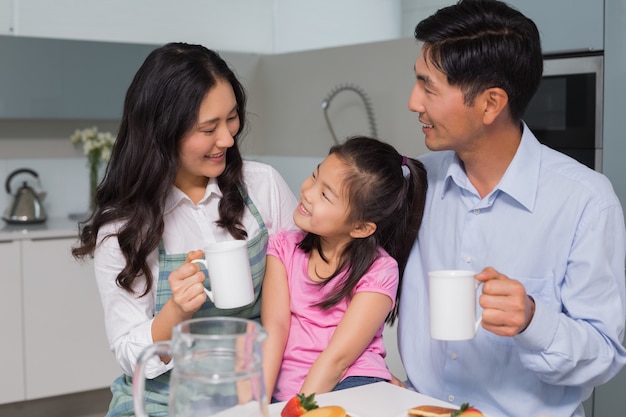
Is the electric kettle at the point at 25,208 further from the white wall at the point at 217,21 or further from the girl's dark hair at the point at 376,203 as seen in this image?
the girl's dark hair at the point at 376,203

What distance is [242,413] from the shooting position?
0.93 metres

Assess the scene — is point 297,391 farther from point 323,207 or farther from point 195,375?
point 195,375

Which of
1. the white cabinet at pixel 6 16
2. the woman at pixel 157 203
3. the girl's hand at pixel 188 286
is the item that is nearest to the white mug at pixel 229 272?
the girl's hand at pixel 188 286

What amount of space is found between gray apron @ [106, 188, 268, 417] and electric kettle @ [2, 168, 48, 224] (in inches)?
87.0

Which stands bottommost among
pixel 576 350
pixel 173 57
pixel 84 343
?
pixel 84 343

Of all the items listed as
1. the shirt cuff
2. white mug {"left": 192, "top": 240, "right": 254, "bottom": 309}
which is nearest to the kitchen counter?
white mug {"left": 192, "top": 240, "right": 254, "bottom": 309}

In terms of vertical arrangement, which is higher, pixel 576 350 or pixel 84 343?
pixel 576 350

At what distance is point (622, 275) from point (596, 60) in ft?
4.26

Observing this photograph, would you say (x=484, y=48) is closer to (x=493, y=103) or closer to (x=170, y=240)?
(x=493, y=103)

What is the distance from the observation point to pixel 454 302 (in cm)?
125

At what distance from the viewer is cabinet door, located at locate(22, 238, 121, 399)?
3662 millimetres

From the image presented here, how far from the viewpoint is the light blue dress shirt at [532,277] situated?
1.57 metres

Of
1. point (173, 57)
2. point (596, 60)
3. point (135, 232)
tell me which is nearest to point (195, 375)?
point (135, 232)

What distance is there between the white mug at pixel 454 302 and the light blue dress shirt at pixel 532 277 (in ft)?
0.82
